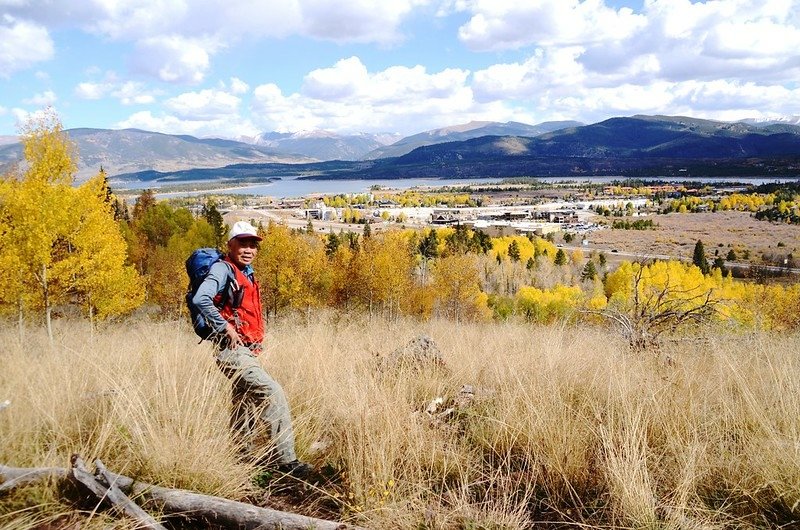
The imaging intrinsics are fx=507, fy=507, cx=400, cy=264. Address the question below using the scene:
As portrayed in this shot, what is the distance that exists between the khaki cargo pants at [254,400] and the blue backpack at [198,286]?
0.26 metres

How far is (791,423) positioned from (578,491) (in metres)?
1.39

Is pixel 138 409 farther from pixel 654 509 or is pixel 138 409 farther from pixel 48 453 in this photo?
pixel 654 509

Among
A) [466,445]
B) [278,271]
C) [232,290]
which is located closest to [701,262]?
[278,271]

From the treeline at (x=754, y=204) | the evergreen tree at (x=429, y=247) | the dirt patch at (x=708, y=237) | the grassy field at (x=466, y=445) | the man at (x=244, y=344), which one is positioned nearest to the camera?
the grassy field at (x=466, y=445)

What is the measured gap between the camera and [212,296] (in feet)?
11.1

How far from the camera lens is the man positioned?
10.9 feet

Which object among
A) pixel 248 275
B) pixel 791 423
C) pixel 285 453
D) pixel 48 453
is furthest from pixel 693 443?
pixel 48 453

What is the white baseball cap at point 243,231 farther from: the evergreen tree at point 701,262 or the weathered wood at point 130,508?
the evergreen tree at point 701,262

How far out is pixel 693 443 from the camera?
3.12 m

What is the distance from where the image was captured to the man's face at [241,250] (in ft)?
12.3

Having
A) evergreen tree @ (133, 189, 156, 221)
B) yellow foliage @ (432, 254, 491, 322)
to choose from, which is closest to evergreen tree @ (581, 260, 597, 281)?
yellow foliage @ (432, 254, 491, 322)

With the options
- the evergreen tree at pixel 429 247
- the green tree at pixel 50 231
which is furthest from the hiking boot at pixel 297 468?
the evergreen tree at pixel 429 247

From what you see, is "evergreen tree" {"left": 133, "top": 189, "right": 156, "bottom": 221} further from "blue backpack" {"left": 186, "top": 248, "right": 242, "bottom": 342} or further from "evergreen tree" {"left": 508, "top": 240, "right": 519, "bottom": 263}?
"blue backpack" {"left": 186, "top": 248, "right": 242, "bottom": 342}

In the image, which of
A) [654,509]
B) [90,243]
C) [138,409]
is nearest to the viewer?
[654,509]
